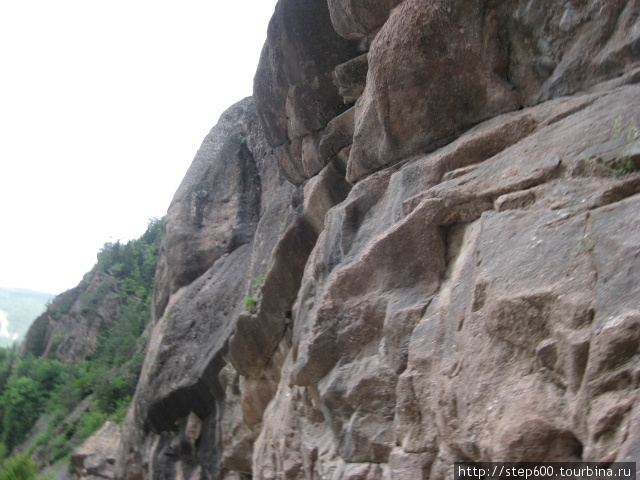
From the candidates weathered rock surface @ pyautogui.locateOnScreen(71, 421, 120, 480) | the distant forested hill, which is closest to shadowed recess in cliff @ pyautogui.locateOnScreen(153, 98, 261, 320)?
weathered rock surface @ pyautogui.locateOnScreen(71, 421, 120, 480)

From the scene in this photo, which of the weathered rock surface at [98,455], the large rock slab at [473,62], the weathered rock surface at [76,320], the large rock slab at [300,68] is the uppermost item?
the large rock slab at [300,68]

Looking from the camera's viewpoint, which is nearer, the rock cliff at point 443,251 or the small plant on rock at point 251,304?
the rock cliff at point 443,251

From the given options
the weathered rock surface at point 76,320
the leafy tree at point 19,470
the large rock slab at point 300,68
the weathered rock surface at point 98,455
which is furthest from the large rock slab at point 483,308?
the weathered rock surface at point 76,320

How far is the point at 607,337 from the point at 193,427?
11.7 meters

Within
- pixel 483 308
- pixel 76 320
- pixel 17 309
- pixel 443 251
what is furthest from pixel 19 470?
pixel 17 309

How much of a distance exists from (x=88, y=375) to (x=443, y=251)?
22.7 m

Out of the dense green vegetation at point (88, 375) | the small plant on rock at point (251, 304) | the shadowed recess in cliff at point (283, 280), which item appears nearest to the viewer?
the shadowed recess in cliff at point (283, 280)

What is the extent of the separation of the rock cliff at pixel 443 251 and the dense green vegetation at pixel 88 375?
992 centimetres

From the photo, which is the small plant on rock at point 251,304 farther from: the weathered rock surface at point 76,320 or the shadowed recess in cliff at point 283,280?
the weathered rock surface at point 76,320

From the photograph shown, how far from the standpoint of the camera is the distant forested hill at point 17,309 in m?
90.2

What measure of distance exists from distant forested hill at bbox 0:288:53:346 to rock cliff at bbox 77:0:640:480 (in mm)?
81507

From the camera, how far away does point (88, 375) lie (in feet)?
82.3

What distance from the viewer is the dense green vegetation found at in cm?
2178

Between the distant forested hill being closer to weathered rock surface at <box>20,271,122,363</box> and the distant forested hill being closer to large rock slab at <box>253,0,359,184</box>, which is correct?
weathered rock surface at <box>20,271,122,363</box>
